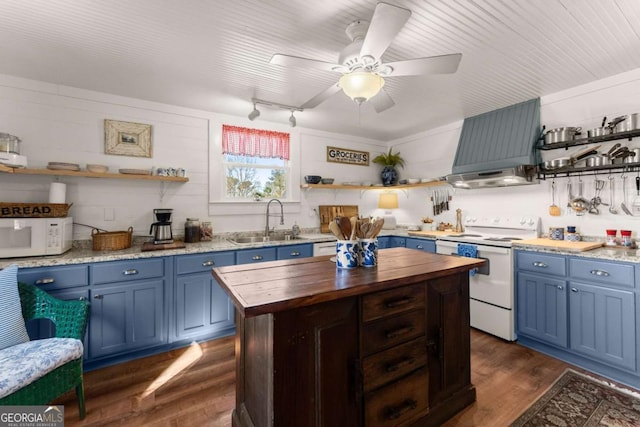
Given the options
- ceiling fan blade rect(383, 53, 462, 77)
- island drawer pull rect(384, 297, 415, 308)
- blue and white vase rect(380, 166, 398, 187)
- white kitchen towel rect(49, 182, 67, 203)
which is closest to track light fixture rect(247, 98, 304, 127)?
ceiling fan blade rect(383, 53, 462, 77)

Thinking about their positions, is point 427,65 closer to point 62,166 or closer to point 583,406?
point 583,406

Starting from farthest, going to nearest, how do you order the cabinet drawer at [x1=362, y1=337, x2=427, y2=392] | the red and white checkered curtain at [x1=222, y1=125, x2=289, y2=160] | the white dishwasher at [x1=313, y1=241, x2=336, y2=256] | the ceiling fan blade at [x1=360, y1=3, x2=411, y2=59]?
1. the red and white checkered curtain at [x1=222, y1=125, x2=289, y2=160]
2. the white dishwasher at [x1=313, y1=241, x2=336, y2=256]
3. the cabinet drawer at [x1=362, y1=337, x2=427, y2=392]
4. the ceiling fan blade at [x1=360, y1=3, x2=411, y2=59]

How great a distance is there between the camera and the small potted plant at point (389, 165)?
4578mm

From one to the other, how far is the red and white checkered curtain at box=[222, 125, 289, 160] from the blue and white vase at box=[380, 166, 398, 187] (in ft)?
5.53

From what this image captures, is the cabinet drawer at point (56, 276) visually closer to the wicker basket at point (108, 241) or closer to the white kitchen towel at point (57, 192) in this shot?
the wicker basket at point (108, 241)

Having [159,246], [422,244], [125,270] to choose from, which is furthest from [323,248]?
[125,270]

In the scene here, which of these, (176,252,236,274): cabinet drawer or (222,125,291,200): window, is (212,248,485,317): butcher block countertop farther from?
(222,125,291,200): window

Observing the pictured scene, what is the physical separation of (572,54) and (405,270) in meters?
2.29

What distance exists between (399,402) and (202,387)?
146cm

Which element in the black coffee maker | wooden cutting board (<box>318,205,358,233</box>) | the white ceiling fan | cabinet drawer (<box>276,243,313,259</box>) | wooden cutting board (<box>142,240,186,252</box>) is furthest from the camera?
wooden cutting board (<box>318,205,358,233</box>)

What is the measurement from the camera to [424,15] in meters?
1.72

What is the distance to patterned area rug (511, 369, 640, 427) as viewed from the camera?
1694 millimetres

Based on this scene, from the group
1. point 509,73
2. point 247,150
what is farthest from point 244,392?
point 509,73

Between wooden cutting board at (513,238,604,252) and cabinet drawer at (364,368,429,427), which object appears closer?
cabinet drawer at (364,368,429,427)
